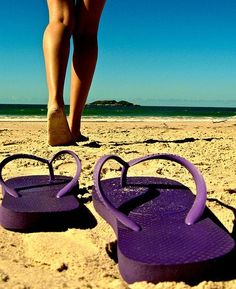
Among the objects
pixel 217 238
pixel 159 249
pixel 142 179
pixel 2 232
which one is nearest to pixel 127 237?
pixel 159 249

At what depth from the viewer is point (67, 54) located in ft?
8.97

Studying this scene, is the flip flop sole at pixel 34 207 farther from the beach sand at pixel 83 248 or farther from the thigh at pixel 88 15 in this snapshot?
the thigh at pixel 88 15

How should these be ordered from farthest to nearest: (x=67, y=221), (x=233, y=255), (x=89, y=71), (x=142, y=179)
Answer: (x=89, y=71) → (x=142, y=179) → (x=67, y=221) → (x=233, y=255)

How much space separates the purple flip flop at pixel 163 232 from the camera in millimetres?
971

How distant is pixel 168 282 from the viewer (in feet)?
3.14

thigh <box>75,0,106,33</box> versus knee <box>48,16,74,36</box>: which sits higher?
Result: thigh <box>75,0,106,33</box>

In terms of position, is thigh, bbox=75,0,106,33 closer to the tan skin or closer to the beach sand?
the tan skin

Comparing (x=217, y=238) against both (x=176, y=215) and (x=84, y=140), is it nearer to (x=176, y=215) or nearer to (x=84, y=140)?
(x=176, y=215)

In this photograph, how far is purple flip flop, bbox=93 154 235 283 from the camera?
0.97 m

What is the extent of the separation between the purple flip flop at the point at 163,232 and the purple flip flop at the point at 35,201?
0.12 m

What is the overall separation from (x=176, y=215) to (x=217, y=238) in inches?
7.9

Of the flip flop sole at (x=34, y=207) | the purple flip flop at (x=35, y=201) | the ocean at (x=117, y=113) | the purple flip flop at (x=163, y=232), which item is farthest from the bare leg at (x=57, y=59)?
the ocean at (x=117, y=113)

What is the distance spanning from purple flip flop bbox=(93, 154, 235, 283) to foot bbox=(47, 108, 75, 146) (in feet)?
3.52

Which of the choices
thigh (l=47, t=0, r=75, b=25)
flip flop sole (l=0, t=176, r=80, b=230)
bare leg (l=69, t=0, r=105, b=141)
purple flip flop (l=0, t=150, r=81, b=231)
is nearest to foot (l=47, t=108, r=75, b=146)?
bare leg (l=69, t=0, r=105, b=141)
